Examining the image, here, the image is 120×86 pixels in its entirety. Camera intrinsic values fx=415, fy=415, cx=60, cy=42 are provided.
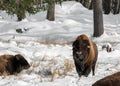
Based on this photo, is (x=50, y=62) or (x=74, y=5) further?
(x=74, y=5)

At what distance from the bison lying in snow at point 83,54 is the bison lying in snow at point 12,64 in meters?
1.98

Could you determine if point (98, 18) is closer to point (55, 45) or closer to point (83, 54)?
point (55, 45)

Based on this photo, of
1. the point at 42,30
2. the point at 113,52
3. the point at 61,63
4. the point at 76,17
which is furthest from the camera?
the point at 76,17

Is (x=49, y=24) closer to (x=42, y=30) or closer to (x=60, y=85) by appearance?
(x=42, y=30)

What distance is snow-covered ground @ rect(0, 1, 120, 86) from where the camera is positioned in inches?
364

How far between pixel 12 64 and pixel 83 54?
2.79 m

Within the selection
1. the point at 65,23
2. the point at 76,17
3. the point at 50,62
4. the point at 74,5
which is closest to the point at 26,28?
the point at 65,23

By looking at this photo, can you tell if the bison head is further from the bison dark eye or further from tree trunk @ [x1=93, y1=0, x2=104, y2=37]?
tree trunk @ [x1=93, y1=0, x2=104, y2=37]

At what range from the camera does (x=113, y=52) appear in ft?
50.4

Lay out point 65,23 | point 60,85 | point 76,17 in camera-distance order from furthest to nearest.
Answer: point 76,17, point 65,23, point 60,85

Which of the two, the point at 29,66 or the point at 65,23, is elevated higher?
the point at 29,66

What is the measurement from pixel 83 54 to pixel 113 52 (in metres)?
6.54

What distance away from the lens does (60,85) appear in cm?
820

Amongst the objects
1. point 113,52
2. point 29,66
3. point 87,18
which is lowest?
point 87,18
